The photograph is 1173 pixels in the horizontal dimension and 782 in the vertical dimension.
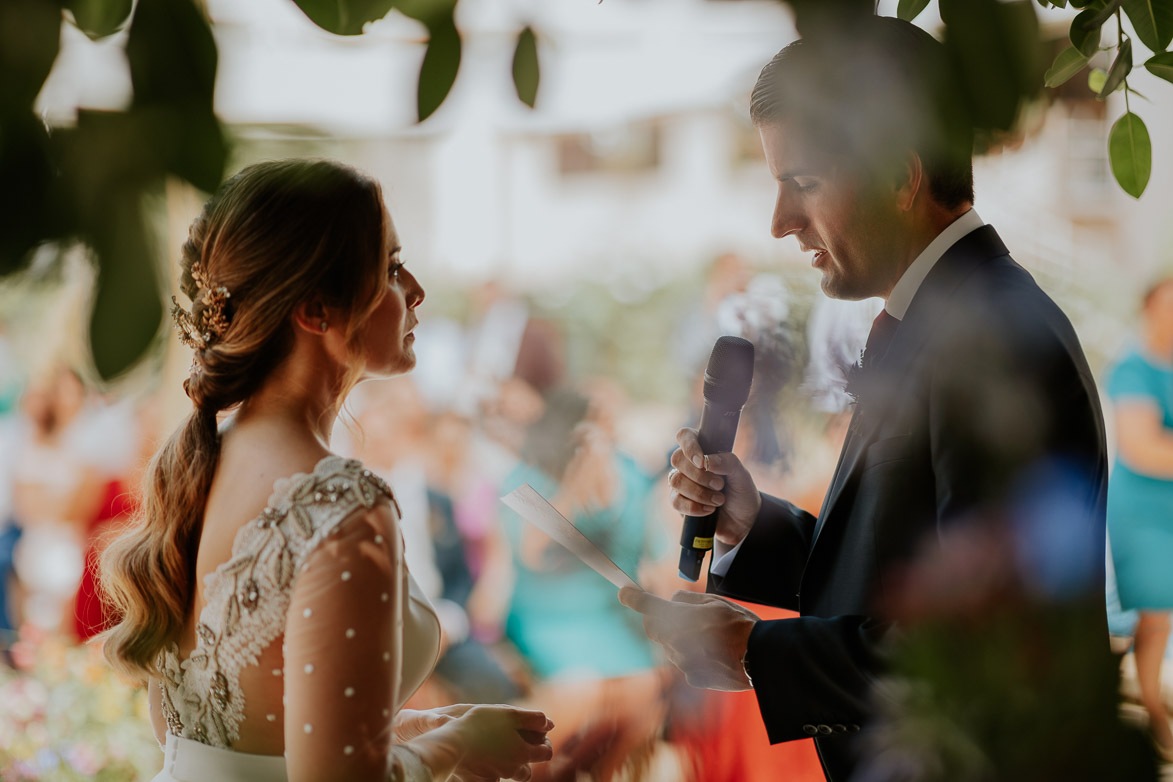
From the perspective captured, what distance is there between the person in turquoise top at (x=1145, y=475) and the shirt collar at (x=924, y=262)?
10.1 feet

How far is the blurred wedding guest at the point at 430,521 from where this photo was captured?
14.1 ft

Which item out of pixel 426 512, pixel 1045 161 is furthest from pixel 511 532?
pixel 1045 161

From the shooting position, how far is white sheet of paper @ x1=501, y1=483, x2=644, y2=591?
4.60 feet

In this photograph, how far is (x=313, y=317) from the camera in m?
1.45

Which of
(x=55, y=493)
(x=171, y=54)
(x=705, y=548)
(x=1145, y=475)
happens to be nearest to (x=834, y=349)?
(x=705, y=548)

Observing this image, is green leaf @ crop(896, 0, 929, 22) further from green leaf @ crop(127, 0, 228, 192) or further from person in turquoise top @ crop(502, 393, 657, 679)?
person in turquoise top @ crop(502, 393, 657, 679)

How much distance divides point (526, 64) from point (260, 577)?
886mm

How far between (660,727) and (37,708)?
2.54 meters

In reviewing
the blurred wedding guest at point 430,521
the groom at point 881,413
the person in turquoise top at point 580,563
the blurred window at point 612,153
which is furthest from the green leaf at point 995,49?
the blurred window at point 612,153

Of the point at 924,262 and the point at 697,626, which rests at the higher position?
the point at 924,262

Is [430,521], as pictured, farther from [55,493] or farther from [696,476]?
[696,476]

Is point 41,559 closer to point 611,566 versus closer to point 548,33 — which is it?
point 611,566

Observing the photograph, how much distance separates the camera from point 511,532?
14.2ft

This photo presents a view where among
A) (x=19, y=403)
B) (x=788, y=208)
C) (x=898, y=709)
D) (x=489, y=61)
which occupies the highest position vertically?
(x=489, y=61)
